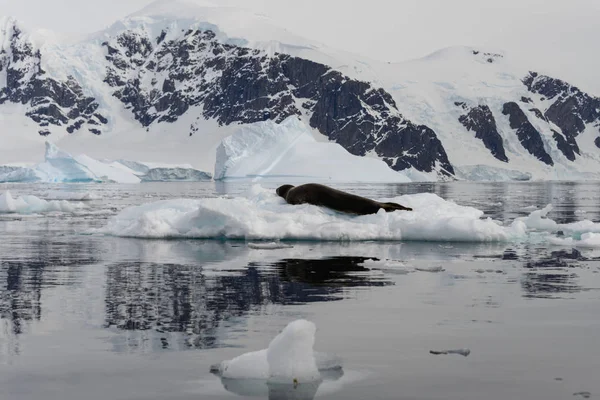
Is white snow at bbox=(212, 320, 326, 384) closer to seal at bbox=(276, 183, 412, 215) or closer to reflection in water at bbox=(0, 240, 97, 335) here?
reflection in water at bbox=(0, 240, 97, 335)

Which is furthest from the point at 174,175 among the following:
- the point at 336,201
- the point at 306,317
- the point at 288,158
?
the point at 306,317

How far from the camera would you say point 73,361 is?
848cm

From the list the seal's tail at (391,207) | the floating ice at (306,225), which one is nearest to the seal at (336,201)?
the seal's tail at (391,207)

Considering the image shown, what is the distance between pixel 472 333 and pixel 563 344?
100 centimetres

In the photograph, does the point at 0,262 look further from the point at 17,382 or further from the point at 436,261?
the point at 17,382

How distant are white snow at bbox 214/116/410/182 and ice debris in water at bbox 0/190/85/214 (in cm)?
6155

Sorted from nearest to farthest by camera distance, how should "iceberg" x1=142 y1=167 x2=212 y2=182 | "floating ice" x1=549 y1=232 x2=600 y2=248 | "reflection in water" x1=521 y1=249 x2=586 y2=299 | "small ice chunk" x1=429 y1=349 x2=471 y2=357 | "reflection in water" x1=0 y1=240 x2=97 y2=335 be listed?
→ 1. "small ice chunk" x1=429 y1=349 x2=471 y2=357
2. "reflection in water" x1=0 y1=240 x2=97 y2=335
3. "reflection in water" x1=521 y1=249 x2=586 y2=299
4. "floating ice" x1=549 y1=232 x2=600 y2=248
5. "iceberg" x1=142 y1=167 x2=212 y2=182

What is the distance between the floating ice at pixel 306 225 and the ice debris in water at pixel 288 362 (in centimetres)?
1369

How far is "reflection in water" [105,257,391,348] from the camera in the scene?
1031cm

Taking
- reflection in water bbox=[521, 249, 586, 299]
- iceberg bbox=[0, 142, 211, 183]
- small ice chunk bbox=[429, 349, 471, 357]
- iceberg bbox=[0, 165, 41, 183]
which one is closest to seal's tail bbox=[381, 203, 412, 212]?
reflection in water bbox=[521, 249, 586, 299]

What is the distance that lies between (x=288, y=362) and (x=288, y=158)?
9399 cm

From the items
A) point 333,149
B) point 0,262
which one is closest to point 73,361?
point 0,262

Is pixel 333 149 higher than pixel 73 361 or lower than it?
higher

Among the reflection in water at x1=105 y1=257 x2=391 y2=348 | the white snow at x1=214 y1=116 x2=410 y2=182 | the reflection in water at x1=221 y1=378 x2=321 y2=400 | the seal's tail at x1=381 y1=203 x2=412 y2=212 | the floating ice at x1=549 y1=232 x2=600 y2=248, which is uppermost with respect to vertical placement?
the white snow at x1=214 y1=116 x2=410 y2=182
